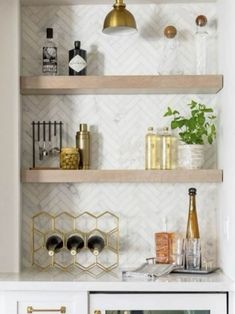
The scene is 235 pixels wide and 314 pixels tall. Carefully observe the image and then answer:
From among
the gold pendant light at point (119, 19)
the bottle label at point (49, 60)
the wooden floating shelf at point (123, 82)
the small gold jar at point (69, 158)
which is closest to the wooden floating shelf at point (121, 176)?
the small gold jar at point (69, 158)

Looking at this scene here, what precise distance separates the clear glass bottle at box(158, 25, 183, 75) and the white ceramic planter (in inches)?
15.3

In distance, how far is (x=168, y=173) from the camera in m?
3.25

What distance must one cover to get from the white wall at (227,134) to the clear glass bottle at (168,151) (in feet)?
0.75

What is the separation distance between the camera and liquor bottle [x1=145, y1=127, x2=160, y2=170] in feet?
11.0

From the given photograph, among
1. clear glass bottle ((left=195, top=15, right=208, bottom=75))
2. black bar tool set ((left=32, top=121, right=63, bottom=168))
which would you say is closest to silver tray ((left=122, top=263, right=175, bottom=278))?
black bar tool set ((left=32, top=121, right=63, bottom=168))

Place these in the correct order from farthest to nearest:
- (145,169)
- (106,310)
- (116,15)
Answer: (145,169)
(116,15)
(106,310)

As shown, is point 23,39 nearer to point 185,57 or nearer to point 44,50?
point 44,50

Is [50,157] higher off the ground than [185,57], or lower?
lower

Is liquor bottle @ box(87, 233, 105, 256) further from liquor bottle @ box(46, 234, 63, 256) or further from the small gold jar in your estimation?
the small gold jar

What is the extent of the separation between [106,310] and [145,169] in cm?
77

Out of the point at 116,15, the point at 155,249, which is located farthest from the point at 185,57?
the point at 155,249

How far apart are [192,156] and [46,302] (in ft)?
3.25

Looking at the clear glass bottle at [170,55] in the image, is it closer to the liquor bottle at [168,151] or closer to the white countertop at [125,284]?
the liquor bottle at [168,151]

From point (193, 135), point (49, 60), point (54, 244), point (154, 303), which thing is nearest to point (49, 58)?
point (49, 60)
